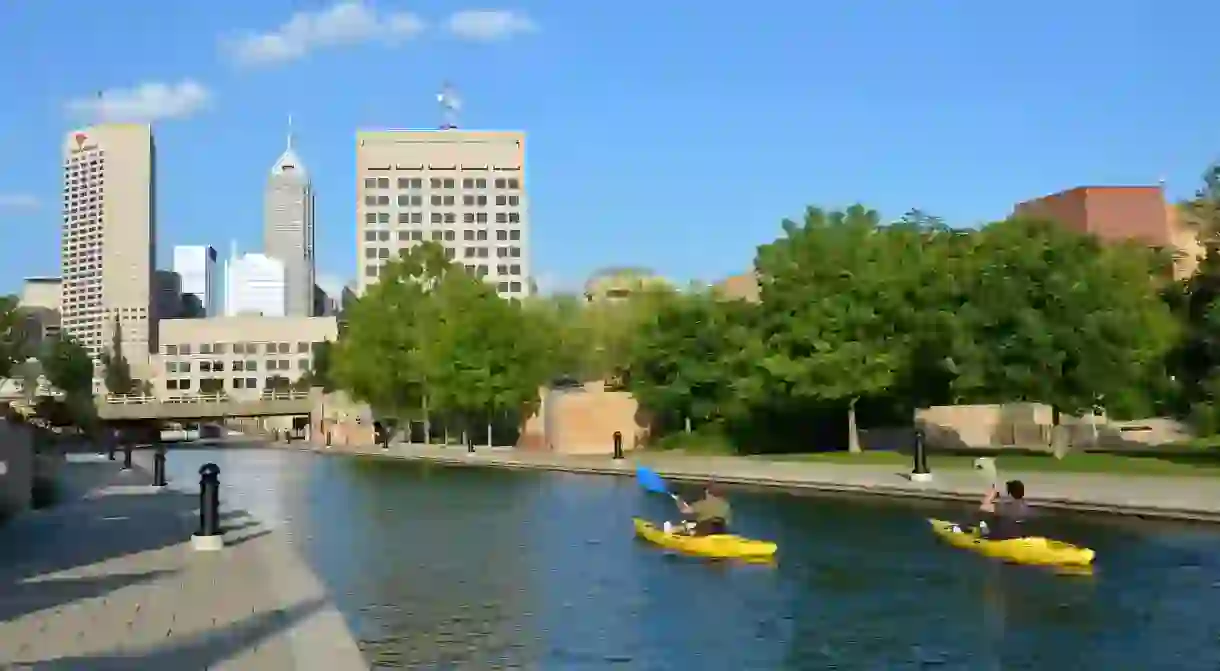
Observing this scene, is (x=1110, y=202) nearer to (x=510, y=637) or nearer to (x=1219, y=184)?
(x=1219, y=184)

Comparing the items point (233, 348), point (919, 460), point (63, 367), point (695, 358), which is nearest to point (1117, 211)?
point (695, 358)

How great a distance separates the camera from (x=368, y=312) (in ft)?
296

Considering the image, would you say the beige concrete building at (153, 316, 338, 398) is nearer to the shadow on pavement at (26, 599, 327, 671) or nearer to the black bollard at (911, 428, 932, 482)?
the black bollard at (911, 428, 932, 482)

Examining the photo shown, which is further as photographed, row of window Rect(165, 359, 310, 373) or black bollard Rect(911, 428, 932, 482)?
row of window Rect(165, 359, 310, 373)

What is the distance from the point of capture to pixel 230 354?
601 feet

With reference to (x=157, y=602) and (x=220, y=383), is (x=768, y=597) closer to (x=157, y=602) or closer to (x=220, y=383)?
(x=157, y=602)

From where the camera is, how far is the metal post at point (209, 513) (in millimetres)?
19406

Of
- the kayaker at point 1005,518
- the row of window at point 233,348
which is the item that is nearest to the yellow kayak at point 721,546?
the kayaker at point 1005,518

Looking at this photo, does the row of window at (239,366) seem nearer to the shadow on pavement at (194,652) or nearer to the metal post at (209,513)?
the metal post at (209,513)

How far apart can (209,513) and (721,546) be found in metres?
7.95

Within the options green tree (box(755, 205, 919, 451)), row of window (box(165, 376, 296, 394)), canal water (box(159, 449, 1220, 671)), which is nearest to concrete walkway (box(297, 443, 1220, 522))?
canal water (box(159, 449, 1220, 671))

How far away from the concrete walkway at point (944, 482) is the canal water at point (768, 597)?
55.9 inches

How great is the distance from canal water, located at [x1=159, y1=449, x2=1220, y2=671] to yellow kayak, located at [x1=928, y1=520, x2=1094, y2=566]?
0.32 metres

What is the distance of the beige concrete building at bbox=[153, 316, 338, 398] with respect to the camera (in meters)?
182
